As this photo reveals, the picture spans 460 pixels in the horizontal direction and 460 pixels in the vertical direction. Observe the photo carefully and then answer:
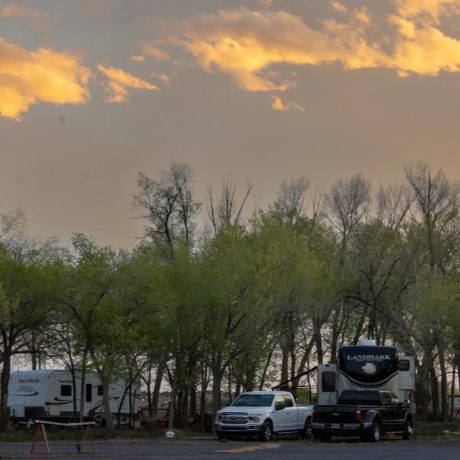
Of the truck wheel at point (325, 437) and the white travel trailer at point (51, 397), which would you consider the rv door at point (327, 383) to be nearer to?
the truck wheel at point (325, 437)

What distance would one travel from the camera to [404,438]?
36938 mm

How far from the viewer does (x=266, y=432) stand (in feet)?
113

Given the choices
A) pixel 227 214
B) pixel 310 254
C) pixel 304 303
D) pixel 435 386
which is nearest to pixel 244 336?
pixel 304 303

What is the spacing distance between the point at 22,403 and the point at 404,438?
21115 millimetres

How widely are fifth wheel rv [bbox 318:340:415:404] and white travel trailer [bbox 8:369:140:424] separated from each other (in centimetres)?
1194

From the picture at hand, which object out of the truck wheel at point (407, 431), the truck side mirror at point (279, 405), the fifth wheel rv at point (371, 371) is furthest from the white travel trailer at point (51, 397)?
the truck wheel at point (407, 431)

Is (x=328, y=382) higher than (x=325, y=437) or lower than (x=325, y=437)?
higher

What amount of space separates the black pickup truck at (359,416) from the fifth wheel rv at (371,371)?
3.92m

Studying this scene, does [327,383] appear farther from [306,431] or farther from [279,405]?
[279,405]

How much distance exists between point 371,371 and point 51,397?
1768 cm

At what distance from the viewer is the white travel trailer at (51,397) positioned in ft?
157

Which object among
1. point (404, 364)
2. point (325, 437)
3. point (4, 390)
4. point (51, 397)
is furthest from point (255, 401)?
point (51, 397)

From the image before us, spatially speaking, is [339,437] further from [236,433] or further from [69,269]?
[69,269]

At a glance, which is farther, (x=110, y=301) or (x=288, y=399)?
(x=110, y=301)
